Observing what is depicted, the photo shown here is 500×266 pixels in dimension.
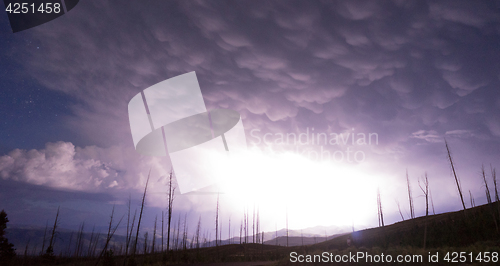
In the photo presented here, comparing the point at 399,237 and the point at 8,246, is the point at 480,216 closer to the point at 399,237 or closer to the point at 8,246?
the point at 399,237

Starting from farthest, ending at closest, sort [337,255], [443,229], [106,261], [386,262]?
[443,229], [106,261], [337,255], [386,262]

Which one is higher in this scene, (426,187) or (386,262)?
(426,187)

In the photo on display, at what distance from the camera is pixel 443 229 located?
3541 cm

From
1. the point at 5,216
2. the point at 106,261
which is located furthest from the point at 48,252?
the point at 106,261

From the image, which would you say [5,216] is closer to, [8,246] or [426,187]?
[8,246]

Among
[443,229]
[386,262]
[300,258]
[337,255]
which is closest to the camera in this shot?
[386,262]

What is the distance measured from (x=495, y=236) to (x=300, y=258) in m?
24.3

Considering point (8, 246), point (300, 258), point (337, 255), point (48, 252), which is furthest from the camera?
point (48, 252)

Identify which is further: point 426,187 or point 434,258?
point 426,187

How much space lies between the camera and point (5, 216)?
3966 cm

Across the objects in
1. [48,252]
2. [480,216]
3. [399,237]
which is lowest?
[48,252]

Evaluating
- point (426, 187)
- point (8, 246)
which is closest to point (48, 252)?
point (8, 246)

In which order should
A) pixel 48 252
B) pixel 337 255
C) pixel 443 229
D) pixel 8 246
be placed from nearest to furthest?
pixel 337 255 → pixel 443 229 → pixel 8 246 → pixel 48 252

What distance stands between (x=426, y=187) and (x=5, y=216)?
73.3m
